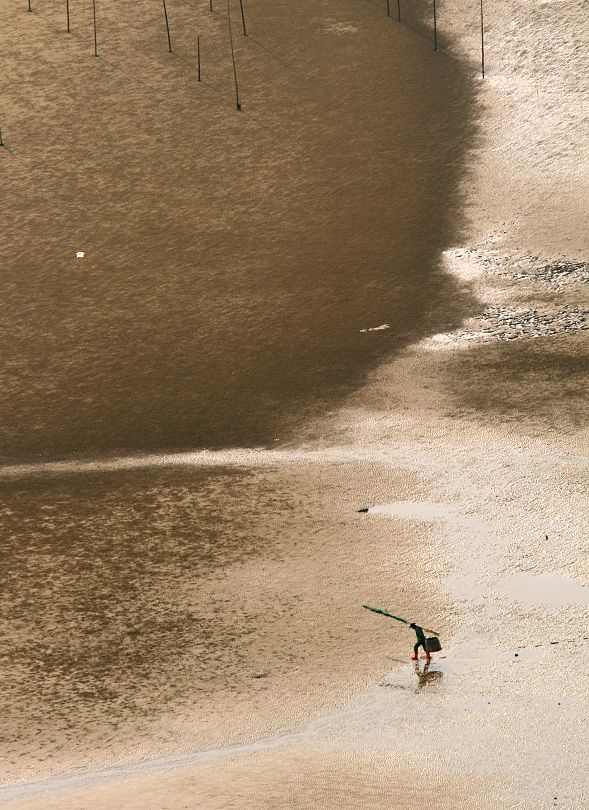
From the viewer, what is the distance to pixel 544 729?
13.6m

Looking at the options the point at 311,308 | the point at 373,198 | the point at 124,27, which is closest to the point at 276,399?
the point at 311,308

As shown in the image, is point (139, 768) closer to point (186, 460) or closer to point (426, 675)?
point (426, 675)

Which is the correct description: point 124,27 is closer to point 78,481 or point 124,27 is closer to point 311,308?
point 311,308

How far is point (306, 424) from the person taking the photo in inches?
801

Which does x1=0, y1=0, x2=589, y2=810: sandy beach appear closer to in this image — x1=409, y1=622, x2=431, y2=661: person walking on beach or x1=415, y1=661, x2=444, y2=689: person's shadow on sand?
x1=415, y1=661, x2=444, y2=689: person's shadow on sand

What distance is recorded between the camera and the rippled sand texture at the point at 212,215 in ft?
71.2

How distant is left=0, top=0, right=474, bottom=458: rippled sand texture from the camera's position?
2169 centimetres

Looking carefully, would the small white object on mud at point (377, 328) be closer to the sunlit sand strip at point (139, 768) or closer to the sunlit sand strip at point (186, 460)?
the sunlit sand strip at point (186, 460)

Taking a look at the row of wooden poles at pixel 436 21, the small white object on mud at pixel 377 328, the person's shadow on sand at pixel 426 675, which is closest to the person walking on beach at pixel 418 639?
the person's shadow on sand at pixel 426 675

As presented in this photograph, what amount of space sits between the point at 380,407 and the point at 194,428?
3.01 metres

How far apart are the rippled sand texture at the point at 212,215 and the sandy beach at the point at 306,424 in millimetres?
74

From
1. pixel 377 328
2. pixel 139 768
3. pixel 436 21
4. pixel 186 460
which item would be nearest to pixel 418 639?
pixel 139 768

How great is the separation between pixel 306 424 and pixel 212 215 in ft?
24.2

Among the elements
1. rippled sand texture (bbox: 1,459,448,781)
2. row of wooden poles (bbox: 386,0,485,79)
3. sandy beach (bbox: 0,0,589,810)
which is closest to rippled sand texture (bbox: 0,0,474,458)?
sandy beach (bbox: 0,0,589,810)
